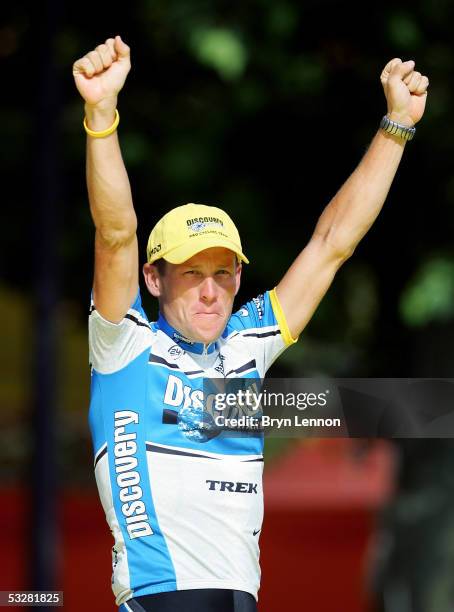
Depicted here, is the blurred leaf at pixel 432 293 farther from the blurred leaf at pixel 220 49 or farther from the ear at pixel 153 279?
the ear at pixel 153 279

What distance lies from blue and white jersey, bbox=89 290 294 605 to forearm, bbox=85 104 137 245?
Answer: 0.20 meters

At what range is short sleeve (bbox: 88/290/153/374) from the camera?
9.50 feet

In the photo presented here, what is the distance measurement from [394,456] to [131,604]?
688 centimetres

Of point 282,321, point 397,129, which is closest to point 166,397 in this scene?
point 282,321

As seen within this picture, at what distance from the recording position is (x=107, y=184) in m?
2.86

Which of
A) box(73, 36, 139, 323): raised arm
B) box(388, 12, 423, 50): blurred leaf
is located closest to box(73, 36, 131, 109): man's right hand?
box(73, 36, 139, 323): raised arm

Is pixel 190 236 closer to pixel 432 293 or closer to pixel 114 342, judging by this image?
pixel 114 342

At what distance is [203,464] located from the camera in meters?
2.88

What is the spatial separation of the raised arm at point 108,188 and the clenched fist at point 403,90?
2.48 feet

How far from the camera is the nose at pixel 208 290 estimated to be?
296cm

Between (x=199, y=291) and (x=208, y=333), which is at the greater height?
(x=199, y=291)

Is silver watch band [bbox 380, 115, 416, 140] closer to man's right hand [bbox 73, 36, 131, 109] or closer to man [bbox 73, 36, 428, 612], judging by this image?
man [bbox 73, 36, 428, 612]

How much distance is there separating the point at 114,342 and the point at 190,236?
33cm

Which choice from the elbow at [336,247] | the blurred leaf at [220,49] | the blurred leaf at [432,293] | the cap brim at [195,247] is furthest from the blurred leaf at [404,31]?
the cap brim at [195,247]
